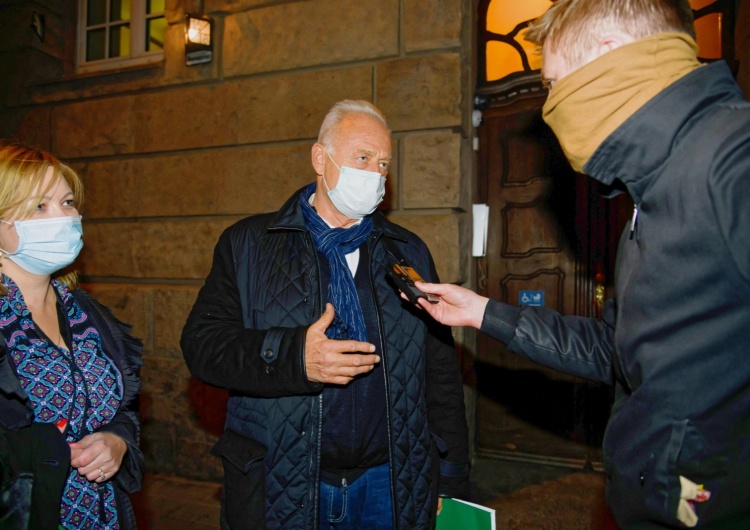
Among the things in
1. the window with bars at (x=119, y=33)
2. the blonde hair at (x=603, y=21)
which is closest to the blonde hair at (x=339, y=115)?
the blonde hair at (x=603, y=21)

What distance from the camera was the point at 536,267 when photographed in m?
4.20

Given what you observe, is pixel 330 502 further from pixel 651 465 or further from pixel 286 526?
pixel 651 465

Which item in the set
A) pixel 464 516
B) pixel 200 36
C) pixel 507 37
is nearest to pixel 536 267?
pixel 507 37

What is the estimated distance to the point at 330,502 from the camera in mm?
1934

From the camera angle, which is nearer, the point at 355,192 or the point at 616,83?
the point at 616,83

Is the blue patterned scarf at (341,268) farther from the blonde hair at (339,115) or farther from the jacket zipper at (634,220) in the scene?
the jacket zipper at (634,220)

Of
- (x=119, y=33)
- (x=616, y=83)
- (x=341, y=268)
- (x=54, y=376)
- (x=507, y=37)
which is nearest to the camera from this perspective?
(x=616, y=83)

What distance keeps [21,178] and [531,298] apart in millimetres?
3486

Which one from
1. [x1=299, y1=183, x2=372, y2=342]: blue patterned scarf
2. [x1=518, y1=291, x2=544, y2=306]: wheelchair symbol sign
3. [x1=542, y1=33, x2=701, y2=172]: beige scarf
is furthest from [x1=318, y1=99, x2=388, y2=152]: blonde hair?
[x1=518, y1=291, x2=544, y2=306]: wheelchair symbol sign

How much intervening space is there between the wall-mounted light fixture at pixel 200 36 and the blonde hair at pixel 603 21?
3.54 meters

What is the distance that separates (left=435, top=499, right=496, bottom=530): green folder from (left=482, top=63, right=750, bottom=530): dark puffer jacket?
56 cm

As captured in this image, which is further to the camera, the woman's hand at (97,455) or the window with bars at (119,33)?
the window with bars at (119,33)

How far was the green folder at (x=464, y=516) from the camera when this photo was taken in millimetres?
1730

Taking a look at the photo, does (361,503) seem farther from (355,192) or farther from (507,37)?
(507,37)
